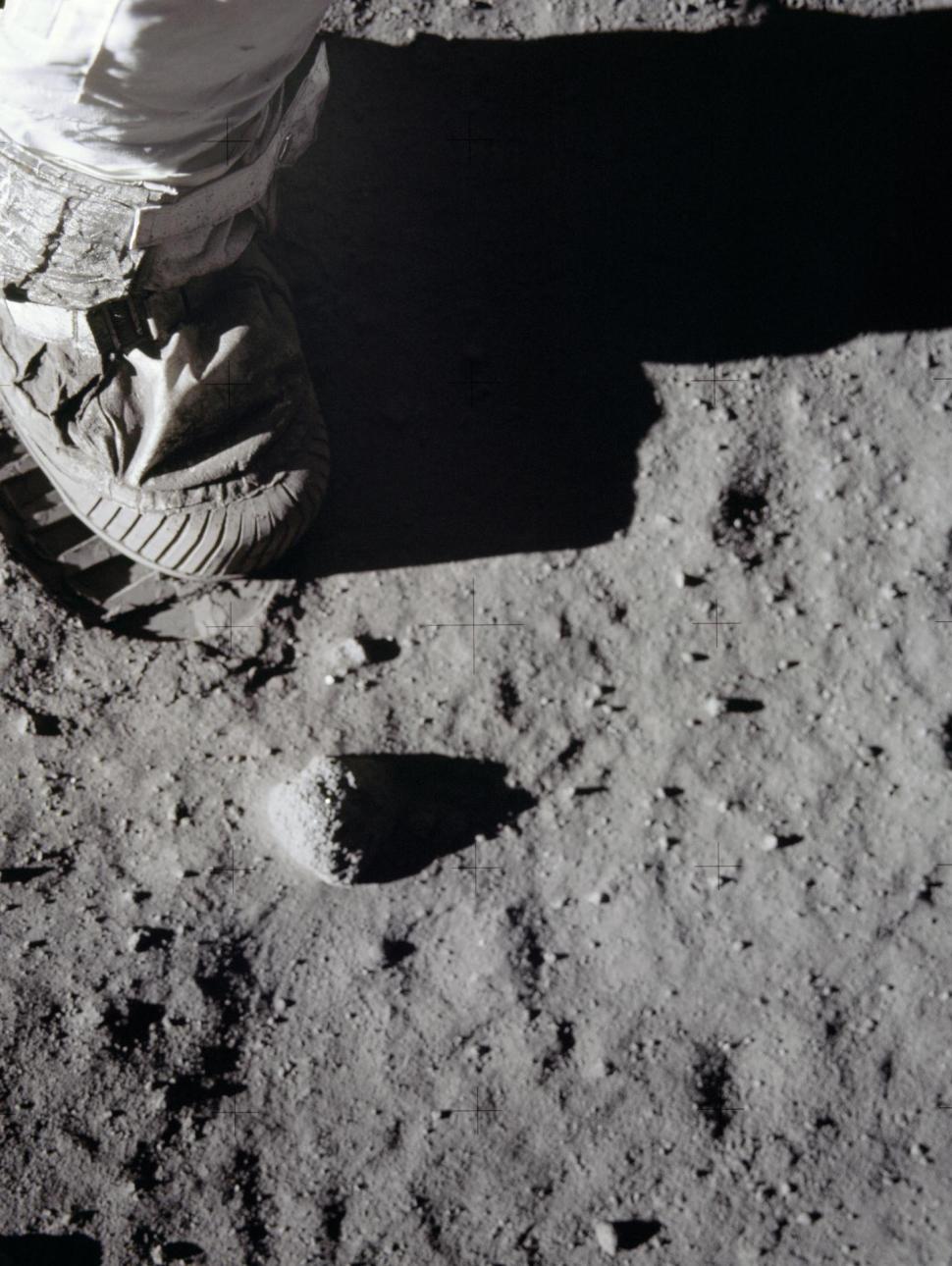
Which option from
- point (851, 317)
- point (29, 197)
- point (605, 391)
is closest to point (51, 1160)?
point (29, 197)

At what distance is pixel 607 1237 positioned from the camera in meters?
2.19

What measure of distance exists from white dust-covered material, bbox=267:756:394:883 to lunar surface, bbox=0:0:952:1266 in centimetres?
2

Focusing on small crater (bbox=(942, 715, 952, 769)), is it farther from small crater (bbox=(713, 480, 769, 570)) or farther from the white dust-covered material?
the white dust-covered material

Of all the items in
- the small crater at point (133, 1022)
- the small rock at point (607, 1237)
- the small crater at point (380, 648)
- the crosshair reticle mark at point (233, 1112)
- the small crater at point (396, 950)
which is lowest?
the small rock at point (607, 1237)

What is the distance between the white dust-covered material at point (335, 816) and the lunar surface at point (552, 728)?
0.02m

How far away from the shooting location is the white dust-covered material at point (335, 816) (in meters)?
2.10

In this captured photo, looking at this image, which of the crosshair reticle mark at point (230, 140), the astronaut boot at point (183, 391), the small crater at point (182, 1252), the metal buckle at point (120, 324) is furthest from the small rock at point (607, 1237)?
the crosshair reticle mark at point (230, 140)

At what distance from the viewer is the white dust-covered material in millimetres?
2100

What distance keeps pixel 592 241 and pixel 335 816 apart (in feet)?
4.59

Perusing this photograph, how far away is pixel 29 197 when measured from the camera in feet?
4.78

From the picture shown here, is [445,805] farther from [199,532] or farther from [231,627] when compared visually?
[199,532]

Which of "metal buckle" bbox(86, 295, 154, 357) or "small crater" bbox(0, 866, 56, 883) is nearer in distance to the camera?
"metal buckle" bbox(86, 295, 154, 357)

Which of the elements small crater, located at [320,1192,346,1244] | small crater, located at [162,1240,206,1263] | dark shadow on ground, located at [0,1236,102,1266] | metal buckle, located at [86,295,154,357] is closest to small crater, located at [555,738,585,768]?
small crater, located at [320,1192,346,1244]

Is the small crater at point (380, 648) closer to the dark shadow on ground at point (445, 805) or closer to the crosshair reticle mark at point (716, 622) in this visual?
the dark shadow on ground at point (445, 805)
